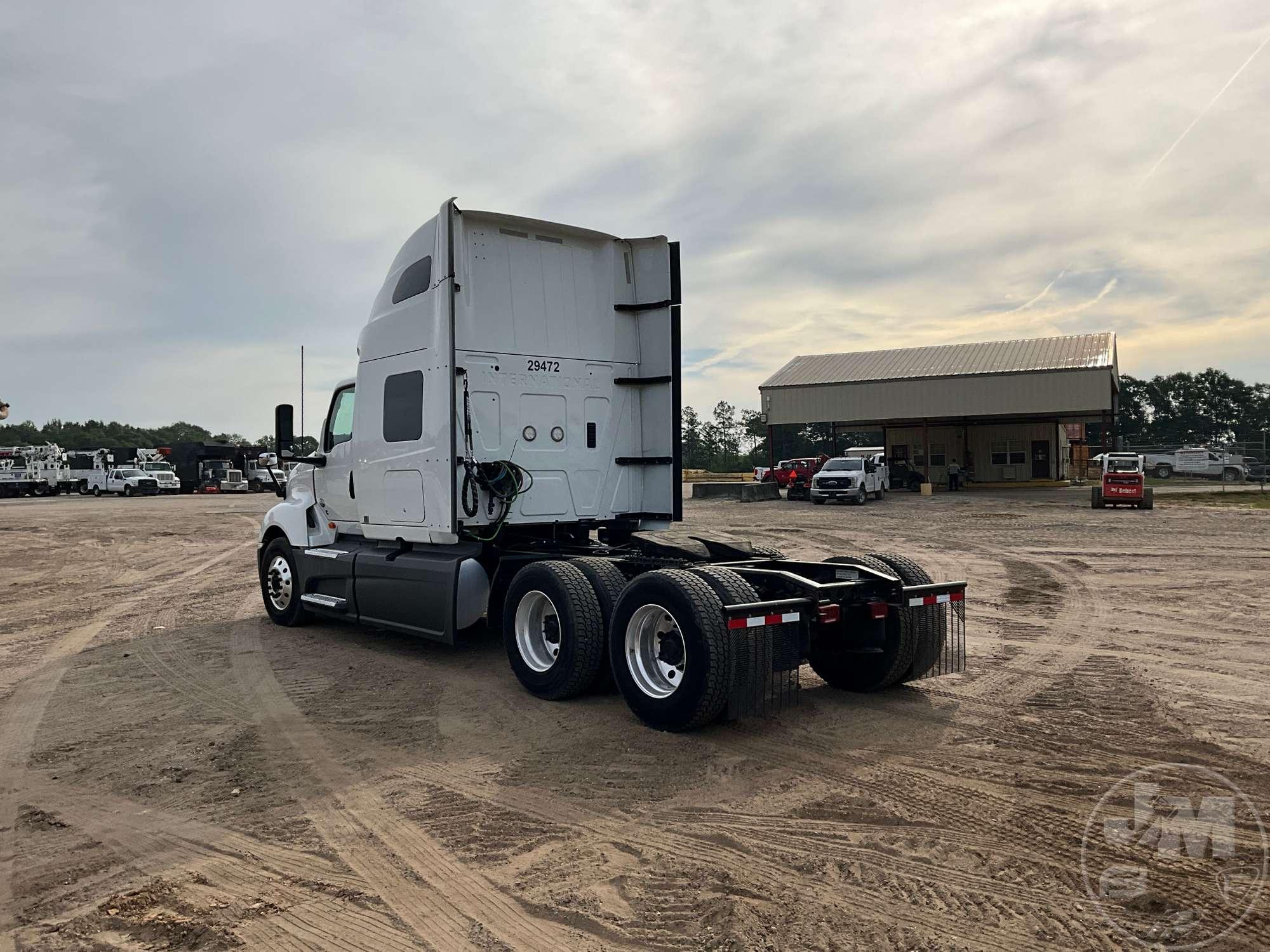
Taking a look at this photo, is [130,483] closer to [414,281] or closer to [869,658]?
[414,281]

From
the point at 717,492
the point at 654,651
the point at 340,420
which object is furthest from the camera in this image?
the point at 717,492

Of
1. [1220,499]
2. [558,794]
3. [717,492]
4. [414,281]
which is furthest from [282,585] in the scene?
[1220,499]

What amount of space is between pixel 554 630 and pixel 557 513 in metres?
1.68

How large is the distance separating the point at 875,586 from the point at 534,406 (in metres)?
3.62

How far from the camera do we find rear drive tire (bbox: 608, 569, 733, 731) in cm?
537

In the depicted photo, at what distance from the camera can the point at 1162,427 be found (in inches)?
3533

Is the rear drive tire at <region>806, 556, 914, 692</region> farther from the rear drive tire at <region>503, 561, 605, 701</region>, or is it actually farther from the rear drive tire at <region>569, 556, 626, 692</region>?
the rear drive tire at <region>503, 561, 605, 701</region>

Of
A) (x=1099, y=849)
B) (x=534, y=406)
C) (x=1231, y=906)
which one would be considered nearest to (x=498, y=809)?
(x=1099, y=849)

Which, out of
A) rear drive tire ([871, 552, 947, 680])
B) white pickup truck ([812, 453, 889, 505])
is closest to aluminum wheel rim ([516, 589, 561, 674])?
rear drive tire ([871, 552, 947, 680])

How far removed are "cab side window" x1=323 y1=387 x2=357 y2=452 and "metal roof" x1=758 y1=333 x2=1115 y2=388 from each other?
115 feet

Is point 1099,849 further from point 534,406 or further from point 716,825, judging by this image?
point 534,406

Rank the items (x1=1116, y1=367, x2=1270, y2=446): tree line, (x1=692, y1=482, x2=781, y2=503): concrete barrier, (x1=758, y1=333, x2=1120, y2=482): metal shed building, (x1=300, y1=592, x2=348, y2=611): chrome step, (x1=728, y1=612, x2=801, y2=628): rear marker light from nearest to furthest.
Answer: (x1=728, y1=612, x2=801, y2=628): rear marker light
(x1=300, y1=592, x2=348, y2=611): chrome step
(x1=692, y1=482, x2=781, y2=503): concrete barrier
(x1=758, y1=333, x2=1120, y2=482): metal shed building
(x1=1116, y1=367, x2=1270, y2=446): tree line

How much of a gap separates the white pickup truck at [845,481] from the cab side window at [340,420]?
81.8 feet

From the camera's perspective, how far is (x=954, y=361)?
139 ft
